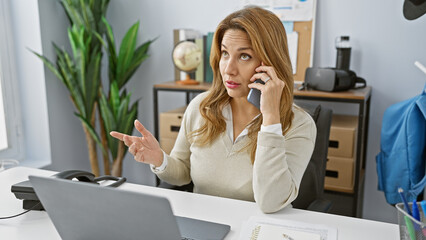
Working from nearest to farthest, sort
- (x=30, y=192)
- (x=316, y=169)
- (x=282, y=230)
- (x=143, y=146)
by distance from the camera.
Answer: (x=282, y=230) < (x=30, y=192) < (x=143, y=146) < (x=316, y=169)

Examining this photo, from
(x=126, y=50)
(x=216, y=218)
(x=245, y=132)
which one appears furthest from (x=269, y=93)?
(x=126, y=50)

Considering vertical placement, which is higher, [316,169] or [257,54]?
[257,54]

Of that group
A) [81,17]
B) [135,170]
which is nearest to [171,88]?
[81,17]

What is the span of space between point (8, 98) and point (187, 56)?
122 centimetres

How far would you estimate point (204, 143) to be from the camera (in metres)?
1.42

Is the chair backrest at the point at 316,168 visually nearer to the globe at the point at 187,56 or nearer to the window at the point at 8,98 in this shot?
the globe at the point at 187,56

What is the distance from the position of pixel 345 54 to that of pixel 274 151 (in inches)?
51.4

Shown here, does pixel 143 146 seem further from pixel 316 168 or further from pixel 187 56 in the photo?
pixel 187 56

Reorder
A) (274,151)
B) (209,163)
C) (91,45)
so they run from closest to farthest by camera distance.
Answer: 1. (274,151)
2. (209,163)
3. (91,45)

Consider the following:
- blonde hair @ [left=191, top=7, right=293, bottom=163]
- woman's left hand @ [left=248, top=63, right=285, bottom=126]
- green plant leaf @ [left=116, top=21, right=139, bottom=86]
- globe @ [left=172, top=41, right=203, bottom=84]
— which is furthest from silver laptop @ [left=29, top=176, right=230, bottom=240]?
green plant leaf @ [left=116, top=21, right=139, bottom=86]

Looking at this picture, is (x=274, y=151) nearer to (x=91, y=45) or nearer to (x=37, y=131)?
(x=91, y=45)

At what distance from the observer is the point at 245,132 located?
1.38 metres

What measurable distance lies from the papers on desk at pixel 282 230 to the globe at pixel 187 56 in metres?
1.54

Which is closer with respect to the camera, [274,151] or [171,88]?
[274,151]
